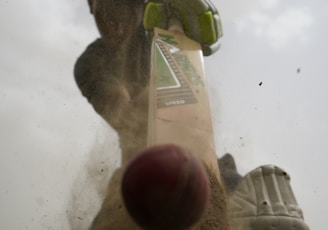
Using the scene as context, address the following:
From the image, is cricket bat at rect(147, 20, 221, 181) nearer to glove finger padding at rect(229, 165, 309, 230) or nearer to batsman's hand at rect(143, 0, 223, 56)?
batsman's hand at rect(143, 0, 223, 56)

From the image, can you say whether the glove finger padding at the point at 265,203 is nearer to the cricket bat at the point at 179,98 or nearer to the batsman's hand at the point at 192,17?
the cricket bat at the point at 179,98

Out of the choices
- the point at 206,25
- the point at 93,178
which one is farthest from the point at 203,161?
the point at 206,25

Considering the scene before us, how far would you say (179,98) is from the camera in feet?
8.98

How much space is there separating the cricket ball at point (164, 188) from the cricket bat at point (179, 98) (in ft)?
3.84

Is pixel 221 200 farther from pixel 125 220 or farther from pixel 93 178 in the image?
pixel 93 178

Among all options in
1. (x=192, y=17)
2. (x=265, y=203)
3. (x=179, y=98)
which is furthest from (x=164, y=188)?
(x=192, y=17)

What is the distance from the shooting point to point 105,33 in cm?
372

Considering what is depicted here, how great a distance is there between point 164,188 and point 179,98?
5.31 feet

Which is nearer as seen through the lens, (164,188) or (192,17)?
(164,188)

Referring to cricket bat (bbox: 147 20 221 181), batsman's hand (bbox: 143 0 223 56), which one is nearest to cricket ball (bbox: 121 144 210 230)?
cricket bat (bbox: 147 20 221 181)

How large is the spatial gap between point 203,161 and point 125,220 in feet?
1.93

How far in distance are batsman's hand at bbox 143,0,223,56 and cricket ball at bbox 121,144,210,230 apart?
2321mm

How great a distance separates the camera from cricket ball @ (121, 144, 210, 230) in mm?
1154

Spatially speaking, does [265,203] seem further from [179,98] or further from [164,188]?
[164,188]
